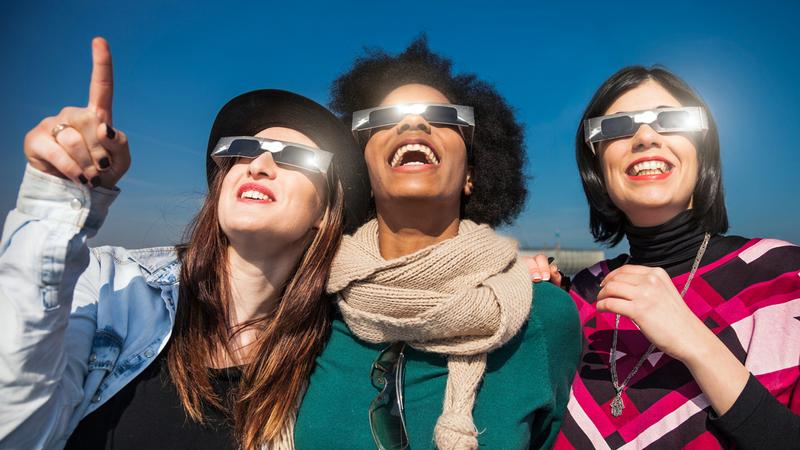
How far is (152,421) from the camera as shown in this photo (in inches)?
95.3

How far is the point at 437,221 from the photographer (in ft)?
10.3

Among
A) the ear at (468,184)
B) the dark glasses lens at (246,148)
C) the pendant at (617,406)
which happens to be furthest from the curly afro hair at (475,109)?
the pendant at (617,406)

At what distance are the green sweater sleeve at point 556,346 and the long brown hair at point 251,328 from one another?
127cm

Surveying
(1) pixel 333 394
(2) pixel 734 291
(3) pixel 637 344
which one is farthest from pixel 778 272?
(1) pixel 333 394

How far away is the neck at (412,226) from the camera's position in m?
3.04

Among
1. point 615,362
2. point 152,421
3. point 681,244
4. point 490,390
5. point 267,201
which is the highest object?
point 267,201

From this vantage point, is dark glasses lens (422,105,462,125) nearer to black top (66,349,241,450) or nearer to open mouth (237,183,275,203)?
open mouth (237,183,275,203)

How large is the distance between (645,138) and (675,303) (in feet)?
3.32

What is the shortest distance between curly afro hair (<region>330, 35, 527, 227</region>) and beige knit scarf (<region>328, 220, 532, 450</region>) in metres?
1.00

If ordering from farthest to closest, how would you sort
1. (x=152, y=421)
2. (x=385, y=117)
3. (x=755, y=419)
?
(x=385, y=117) < (x=152, y=421) < (x=755, y=419)

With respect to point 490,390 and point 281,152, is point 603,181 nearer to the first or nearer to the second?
point 490,390

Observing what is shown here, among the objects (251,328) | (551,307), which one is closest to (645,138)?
(551,307)

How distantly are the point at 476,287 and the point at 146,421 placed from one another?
1.81 m

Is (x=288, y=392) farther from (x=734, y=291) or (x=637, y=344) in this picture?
(x=734, y=291)
